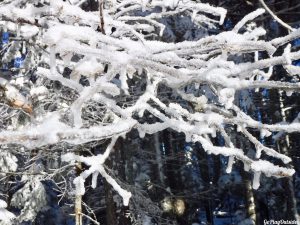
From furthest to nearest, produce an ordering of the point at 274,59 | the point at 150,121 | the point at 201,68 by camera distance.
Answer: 1. the point at 150,121
2. the point at 201,68
3. the point at 274,59

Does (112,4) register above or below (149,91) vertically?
above

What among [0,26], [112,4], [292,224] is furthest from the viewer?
[292,224]

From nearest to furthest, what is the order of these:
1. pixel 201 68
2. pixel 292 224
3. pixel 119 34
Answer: pixel 201 68 < pixel 119 34 < pixel 292 224

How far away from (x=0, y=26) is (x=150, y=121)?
1108 centimetres

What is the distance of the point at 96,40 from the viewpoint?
6.45 feet

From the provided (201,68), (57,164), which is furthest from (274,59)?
(57,164)

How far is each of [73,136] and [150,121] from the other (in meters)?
12.3

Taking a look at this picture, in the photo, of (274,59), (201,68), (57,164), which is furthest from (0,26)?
(57,164)

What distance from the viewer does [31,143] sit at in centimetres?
169

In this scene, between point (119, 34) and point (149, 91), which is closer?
point (149, 91)

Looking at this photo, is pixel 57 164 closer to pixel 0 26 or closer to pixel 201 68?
pixel 0 26

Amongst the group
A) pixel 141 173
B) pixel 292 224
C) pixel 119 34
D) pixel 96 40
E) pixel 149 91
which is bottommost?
pixel 292 224

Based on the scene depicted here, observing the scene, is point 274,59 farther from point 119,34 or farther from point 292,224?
point 292,224

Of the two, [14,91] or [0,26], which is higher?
[0,26]
